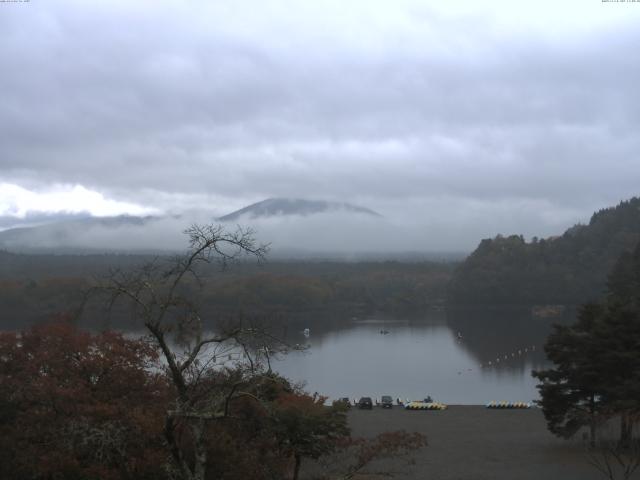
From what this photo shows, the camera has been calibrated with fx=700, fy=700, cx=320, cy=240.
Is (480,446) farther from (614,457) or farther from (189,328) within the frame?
(189,328)

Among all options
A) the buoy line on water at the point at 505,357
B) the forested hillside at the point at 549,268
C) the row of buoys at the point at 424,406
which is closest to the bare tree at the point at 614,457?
the row of buoys at the point at 424,406

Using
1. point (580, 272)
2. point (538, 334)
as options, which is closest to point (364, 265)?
point (580, 272)

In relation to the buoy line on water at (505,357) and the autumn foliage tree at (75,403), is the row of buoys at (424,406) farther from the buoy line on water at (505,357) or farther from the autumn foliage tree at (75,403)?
the autumn foliage tree at (75,403)

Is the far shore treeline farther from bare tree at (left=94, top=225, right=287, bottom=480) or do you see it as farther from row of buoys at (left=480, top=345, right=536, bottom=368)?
bare tree at (left=94, top=225, right=287, bottom=480)

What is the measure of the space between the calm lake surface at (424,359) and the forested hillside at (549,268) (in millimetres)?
10037

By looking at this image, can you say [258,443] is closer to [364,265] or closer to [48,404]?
[48,404]

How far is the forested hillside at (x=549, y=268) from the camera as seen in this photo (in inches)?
2078

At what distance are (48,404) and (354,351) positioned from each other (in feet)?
77.5

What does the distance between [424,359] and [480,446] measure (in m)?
16.5

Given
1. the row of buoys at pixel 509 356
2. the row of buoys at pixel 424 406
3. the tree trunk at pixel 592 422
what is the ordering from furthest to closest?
the row of buoys at pixel 509 356 → the row of buoys at pixel 424 406 → the tree trunk at pixel 592 422

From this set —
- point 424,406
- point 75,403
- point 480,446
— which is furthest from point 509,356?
point 75,403

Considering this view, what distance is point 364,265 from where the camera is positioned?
252 ft

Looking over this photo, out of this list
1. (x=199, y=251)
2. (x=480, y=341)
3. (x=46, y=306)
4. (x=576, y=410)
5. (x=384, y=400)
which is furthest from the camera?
(x=46, y=306)

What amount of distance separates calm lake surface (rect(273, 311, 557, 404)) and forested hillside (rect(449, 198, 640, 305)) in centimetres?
1004
